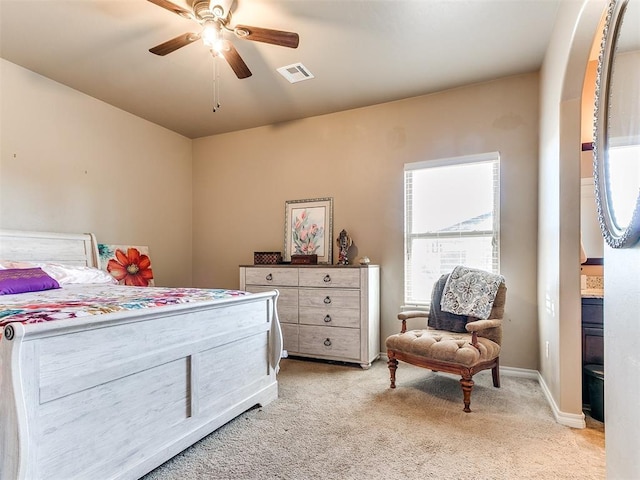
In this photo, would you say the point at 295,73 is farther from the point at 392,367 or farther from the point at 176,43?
the point at 392,367

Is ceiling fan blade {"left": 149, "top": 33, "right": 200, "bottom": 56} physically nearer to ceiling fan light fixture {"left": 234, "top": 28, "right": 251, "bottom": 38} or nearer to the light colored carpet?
ceiling fan light fixture {"left": 234, "top": 28, "right": 251, "bottom": 38}

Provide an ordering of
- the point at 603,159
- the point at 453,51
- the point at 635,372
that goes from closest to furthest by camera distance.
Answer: the point at 635,372 < the point at 603,159 < the point at 453,51

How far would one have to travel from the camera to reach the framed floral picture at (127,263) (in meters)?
3.76

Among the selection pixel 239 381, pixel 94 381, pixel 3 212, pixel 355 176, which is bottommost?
pixel 239 381

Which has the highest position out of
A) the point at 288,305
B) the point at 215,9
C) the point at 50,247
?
the point at 215,9

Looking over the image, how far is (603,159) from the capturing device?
1.38 metres

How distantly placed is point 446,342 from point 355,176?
2058 mm

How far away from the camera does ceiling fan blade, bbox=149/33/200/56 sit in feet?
7.20

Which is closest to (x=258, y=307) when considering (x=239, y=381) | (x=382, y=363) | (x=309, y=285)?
(x=239, y=381)

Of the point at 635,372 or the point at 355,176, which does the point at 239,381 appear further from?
the point at 355,176

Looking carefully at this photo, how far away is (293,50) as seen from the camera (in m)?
2.87

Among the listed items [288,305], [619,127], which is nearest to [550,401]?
[619,127]

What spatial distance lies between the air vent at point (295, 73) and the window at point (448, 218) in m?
1.34

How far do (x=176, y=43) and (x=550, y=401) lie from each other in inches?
138
